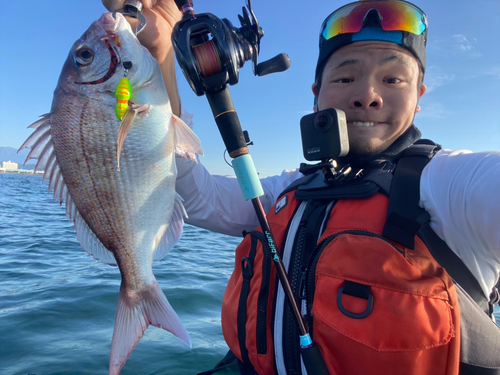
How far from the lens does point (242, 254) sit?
191 centimetres

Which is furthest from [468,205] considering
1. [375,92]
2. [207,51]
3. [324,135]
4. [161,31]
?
[161,31]

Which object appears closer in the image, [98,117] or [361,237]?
[361,237]

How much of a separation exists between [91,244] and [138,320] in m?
0.53

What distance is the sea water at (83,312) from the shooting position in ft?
8.59

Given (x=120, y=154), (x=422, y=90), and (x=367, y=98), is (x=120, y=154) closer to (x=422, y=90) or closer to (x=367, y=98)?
(x=367, y=98)

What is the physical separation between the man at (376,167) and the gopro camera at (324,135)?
0.95 feet

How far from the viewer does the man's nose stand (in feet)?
5.57

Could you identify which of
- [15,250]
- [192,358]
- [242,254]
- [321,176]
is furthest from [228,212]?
[15,250]

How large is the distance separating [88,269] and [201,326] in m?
2.82

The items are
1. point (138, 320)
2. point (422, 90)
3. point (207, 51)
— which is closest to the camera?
point (207, 51)

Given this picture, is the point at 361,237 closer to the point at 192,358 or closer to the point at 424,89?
the point at 424,89

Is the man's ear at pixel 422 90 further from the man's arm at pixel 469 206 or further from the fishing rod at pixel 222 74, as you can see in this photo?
the fishing rod at pixel 222 74

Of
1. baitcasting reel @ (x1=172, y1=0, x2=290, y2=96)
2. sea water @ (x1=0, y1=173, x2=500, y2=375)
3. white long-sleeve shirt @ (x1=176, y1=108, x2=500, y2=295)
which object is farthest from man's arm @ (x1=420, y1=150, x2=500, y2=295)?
sea water @ (x1=0, y1=173, x2=500, y2=375)

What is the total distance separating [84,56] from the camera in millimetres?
1684
